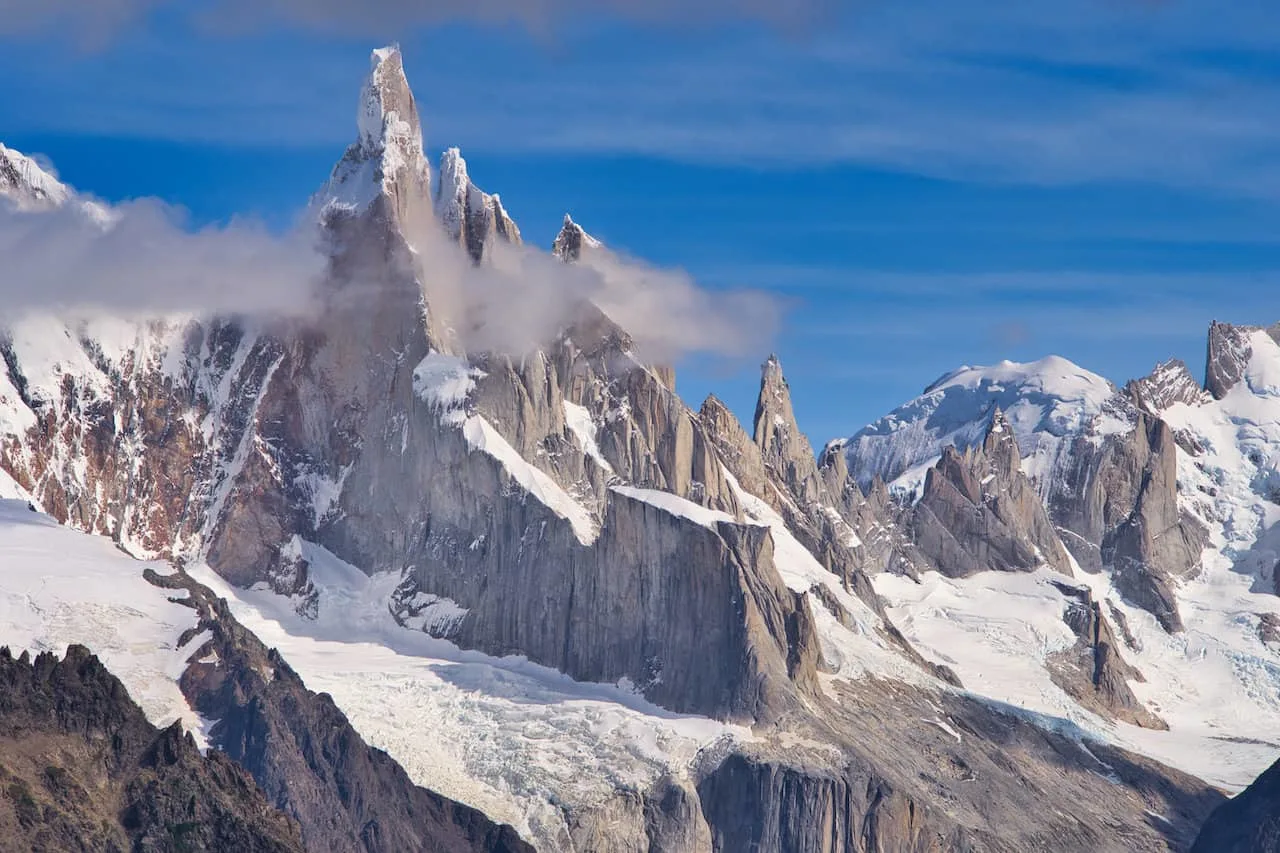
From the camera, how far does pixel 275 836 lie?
651 feet

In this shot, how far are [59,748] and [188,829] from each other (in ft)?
32.8

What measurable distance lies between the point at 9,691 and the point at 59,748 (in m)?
5.11

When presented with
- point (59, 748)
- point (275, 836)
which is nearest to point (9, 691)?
point (59, 748)

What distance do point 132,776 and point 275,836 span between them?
31.3 ft

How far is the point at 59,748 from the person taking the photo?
19788 cm

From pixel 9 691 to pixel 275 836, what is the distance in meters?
18.5

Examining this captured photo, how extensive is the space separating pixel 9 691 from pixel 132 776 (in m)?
9.09

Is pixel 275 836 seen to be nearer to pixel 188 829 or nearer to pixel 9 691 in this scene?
pixel 188 829

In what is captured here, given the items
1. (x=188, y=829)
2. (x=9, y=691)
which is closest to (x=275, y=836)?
(x=188, y=829)

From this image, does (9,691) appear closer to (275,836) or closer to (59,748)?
(59,748)

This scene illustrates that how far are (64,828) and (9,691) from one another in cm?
1454

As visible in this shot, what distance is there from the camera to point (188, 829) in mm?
194375

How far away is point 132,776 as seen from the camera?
199625 millimetres
